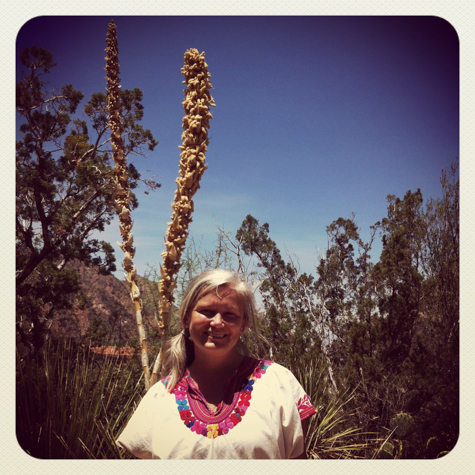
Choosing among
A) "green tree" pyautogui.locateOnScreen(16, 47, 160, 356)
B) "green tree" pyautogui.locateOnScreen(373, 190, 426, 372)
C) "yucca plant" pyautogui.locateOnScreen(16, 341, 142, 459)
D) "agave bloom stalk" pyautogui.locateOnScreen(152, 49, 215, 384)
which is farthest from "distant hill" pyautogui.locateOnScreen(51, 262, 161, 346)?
"green tree" pyautogui.locateOnScreen(373, 190, 426, 372)

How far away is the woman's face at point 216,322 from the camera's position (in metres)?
1.22

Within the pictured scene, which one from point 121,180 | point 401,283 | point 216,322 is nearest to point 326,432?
point 216,322

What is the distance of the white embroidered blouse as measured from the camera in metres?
1.13

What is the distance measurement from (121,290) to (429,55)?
4403mm

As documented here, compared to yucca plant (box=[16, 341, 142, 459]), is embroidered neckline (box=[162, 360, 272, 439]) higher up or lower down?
higher up

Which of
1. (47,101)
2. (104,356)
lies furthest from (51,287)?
(47,101)

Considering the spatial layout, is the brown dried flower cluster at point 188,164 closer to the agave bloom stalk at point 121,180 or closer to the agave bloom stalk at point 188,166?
the agave bloom stalk at point 188,166

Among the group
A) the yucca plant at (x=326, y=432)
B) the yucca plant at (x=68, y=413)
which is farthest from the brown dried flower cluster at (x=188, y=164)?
the yucca plant at (x=326, y=432)

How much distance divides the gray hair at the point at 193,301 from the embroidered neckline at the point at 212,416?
0.07 metres

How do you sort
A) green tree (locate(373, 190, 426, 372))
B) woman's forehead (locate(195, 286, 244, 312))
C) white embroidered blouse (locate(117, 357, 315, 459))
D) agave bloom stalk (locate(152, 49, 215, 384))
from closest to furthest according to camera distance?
white embroidered blouse (locate(117, 357, 315, 459)) < woman's forehead (locate(195, 286, 244, 312)) < agave bloom stalk (locate(152, 49, 215, 384)) < green tree (locate(373, 190, 426, 372))

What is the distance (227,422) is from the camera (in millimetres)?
1150

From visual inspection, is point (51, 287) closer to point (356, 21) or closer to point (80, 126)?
point (80, 126)

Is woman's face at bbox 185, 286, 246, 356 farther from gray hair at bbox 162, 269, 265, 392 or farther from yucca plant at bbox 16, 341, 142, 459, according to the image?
yucca plant at bbox 16, 341, 142, 459
